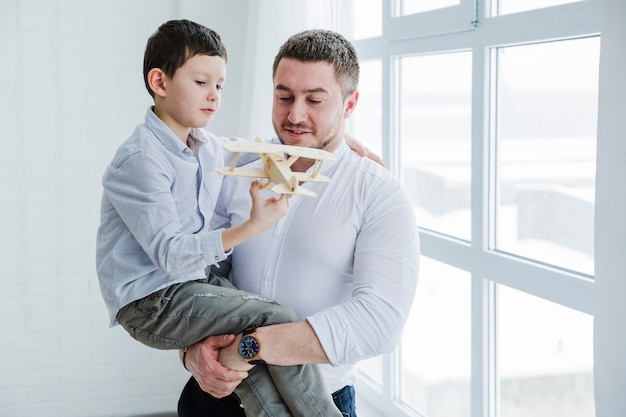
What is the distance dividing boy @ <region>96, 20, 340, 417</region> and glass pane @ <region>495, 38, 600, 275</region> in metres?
0.80

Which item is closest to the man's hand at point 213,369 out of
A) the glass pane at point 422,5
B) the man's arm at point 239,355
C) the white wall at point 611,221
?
the man's arm at point 239,355

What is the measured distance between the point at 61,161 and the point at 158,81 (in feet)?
7.80

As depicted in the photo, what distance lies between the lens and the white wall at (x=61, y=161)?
3.88m

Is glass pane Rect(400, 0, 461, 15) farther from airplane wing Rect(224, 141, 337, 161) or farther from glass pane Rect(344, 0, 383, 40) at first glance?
airplane wing Rect(224, 141, 337, 161)

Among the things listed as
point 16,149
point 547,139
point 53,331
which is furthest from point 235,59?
point 547,139

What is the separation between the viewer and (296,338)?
157 cm

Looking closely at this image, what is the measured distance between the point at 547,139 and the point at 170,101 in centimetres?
102

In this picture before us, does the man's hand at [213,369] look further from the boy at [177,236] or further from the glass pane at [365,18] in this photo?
the glass pane at [365,18]

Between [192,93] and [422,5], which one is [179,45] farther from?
[422,5]

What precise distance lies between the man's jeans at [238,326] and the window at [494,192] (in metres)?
0.72

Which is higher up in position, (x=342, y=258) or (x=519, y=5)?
(x=519, y=5)

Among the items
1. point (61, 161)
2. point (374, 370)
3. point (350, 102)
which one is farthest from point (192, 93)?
point (61, 161)

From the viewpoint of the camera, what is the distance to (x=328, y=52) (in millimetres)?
1800

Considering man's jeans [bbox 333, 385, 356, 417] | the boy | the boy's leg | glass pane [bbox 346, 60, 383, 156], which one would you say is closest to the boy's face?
the boy
